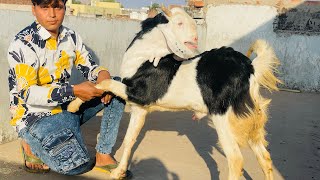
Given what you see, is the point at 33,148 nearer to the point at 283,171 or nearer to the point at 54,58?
the point at 54,58

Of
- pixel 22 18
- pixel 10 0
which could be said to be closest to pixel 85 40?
pixel 22 18

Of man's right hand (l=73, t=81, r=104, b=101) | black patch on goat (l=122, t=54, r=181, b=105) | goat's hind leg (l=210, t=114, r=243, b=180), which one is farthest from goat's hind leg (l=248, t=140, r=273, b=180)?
man's right hand (l=73, t=81, r=104, b=101)

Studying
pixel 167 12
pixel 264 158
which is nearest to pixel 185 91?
pixel 167 12

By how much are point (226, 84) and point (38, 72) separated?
1.63m

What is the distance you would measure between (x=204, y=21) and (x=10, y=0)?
25230 mm

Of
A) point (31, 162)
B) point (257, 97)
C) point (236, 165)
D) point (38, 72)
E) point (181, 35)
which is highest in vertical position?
point (181, 35)

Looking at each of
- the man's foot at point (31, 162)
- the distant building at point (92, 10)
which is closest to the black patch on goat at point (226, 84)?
the man's foot at point (31, 162)

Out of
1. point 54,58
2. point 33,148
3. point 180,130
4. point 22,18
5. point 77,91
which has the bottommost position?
point 180,130

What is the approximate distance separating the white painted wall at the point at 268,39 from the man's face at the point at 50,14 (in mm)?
8330

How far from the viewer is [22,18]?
14.6 ft

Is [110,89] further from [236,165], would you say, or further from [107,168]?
[236,165]

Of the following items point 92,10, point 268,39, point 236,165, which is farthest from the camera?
point 92,10

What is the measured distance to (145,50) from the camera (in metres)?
3.42

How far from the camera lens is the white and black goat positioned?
3.19 metres
